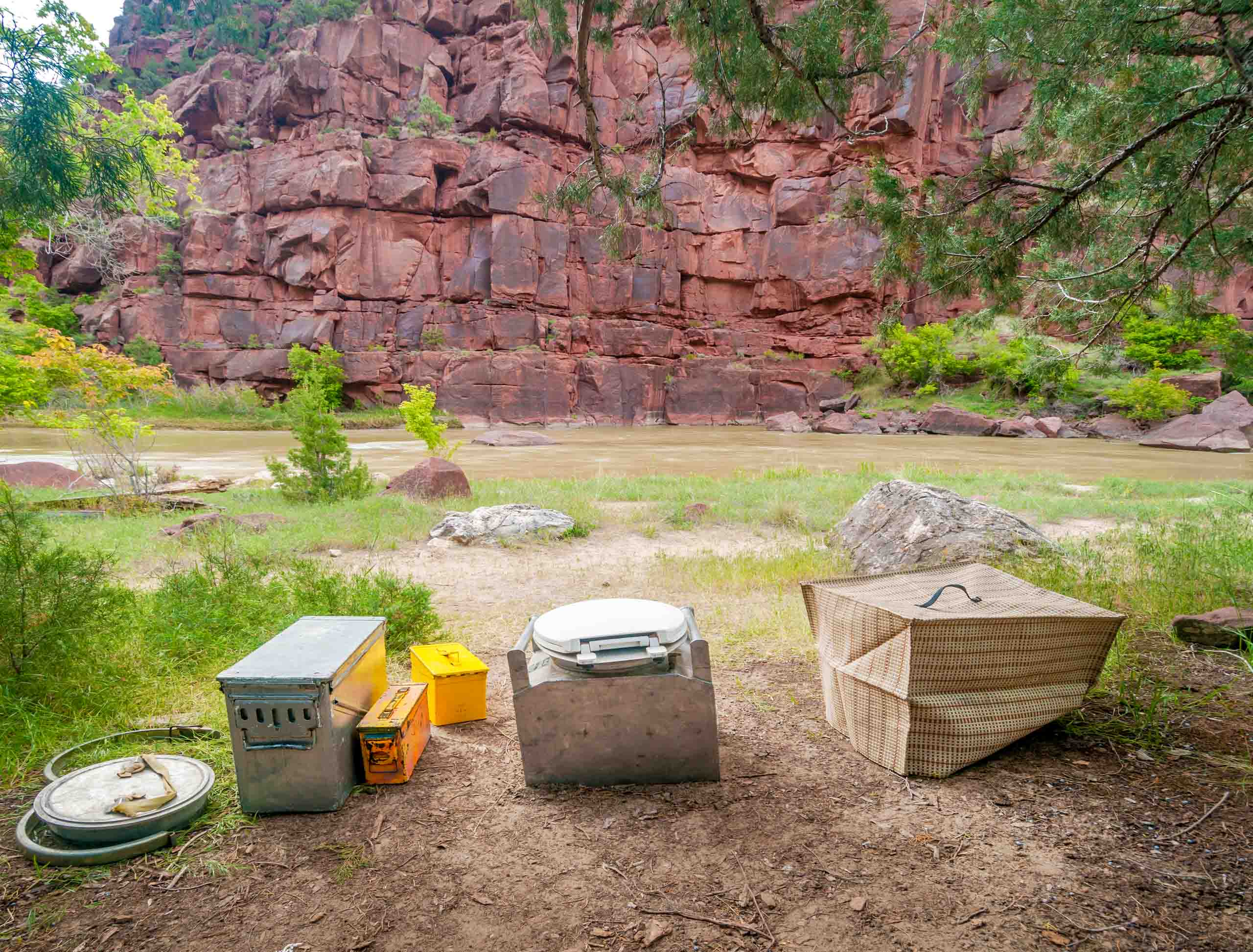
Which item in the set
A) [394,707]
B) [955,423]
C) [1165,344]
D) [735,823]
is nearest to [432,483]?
[394,707]

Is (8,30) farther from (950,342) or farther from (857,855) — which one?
(950,342)

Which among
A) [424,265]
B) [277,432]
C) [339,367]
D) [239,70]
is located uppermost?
[239,70]

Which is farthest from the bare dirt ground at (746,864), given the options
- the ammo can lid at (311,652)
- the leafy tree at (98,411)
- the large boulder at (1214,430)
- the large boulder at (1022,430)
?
the large boulder at (1022,430)

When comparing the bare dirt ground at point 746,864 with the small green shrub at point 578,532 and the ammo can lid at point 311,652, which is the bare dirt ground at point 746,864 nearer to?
the ammo can lid at point 311,652

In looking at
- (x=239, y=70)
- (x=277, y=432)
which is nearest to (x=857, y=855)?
(x=277, y=432)

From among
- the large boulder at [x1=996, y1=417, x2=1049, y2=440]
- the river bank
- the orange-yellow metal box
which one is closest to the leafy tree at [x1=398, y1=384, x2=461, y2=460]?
the river bank

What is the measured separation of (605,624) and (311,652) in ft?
3.77

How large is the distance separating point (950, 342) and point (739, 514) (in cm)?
3498

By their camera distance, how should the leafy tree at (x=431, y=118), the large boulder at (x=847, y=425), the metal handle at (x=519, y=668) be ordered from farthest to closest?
the leafy tree at (x=431, y=118)
the large boulder at (x=847, y=425)
the metal handle at (x=519, y=668)

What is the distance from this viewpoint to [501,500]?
1129 centimetres

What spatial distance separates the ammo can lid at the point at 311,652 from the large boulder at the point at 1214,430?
30348 millimetres

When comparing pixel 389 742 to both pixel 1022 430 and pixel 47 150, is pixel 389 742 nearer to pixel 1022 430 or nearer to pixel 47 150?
pixel 47 150

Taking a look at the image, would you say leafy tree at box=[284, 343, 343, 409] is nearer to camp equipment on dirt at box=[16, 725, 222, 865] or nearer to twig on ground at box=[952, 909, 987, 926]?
camp equipment on dirt at box=[16, 725, 222, 865]

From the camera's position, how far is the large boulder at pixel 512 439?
27.8 m
